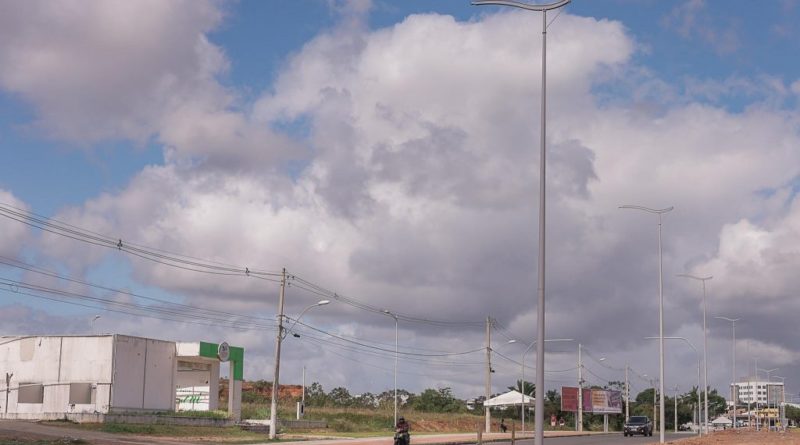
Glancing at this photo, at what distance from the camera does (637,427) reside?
86312 mm

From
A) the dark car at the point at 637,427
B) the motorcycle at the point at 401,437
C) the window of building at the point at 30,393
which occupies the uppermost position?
the window of building at the point at 30,393

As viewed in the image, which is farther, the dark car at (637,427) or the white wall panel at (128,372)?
the dark car at (637,427)

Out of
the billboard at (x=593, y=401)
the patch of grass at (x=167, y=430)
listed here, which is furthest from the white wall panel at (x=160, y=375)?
the billboard at (x=593, y=401)

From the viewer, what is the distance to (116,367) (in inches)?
2405

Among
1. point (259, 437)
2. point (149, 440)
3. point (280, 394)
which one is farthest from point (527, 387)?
point (149, 440)

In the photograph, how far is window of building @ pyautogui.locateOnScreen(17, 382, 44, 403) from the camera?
61.7 meters

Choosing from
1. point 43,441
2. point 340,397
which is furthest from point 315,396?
point 43,441

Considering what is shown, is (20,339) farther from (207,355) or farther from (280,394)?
(280,394)

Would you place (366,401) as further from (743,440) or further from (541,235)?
(541,235)

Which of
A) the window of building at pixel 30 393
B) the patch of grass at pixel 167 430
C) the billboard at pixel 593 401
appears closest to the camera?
the patch of grass at pixel 167 430

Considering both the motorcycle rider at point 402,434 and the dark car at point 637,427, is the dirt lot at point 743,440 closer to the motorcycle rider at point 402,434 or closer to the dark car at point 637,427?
the dark car at point 637,427

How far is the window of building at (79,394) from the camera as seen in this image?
61.0 metres

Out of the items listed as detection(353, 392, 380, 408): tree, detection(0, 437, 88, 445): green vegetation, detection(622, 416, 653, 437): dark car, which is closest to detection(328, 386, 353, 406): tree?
detection(353, 392, 380, 408): tree

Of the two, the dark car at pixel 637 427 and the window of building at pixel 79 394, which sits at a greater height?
the window of building at pixel 79 394
